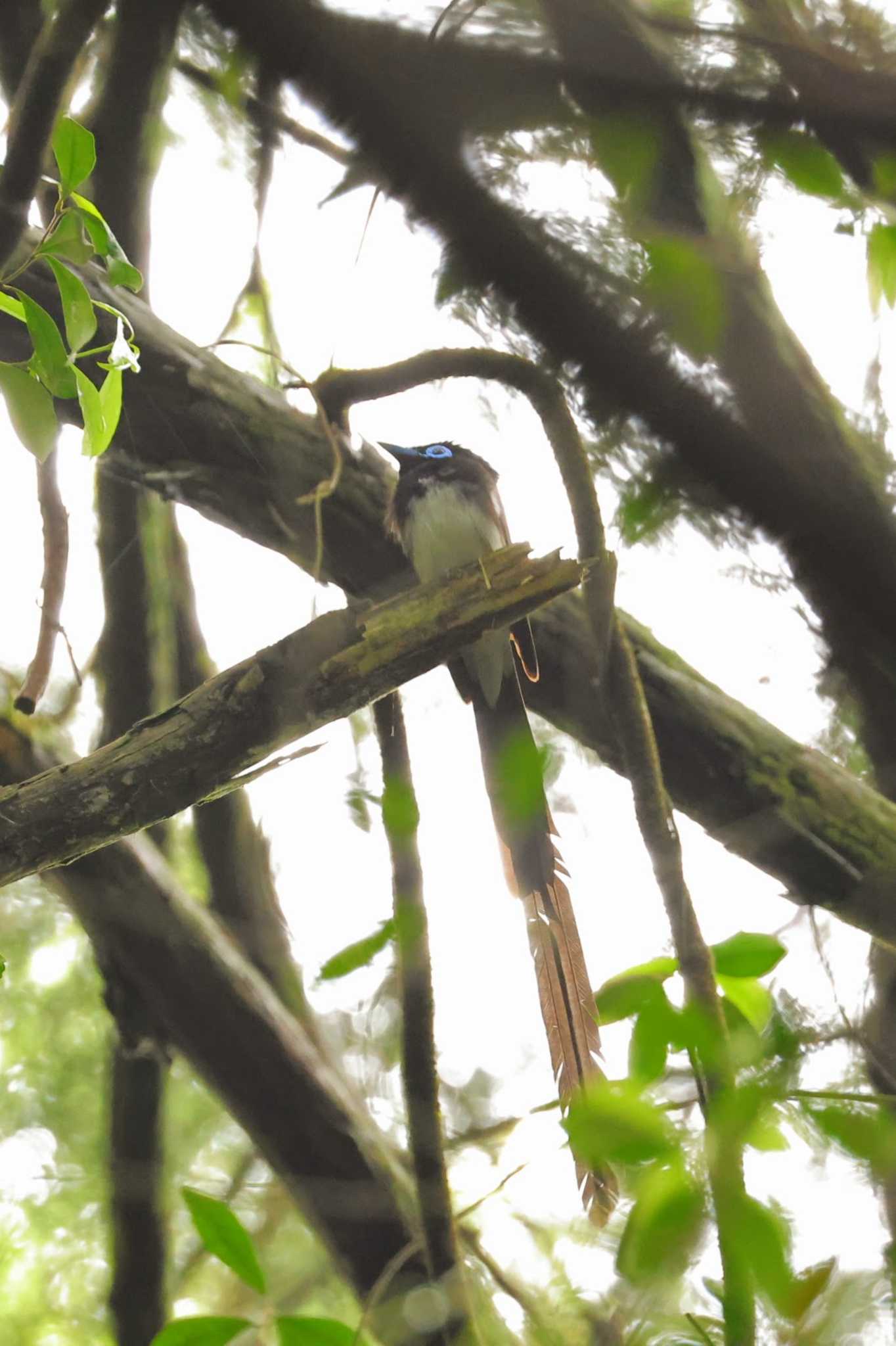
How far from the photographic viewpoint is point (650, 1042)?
0.70 m

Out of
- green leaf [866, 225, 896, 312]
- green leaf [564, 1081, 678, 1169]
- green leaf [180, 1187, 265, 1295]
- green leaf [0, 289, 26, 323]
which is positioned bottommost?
green leaf [564, 1081, 678, 1169]

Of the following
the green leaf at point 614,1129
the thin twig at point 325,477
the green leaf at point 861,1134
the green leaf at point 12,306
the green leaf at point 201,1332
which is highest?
the thin twig at point 325,477

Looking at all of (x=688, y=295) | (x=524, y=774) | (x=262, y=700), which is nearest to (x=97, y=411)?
(x=262, y=700)

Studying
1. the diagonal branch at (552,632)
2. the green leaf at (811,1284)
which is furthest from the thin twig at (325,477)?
the green leaf at (811,1284)

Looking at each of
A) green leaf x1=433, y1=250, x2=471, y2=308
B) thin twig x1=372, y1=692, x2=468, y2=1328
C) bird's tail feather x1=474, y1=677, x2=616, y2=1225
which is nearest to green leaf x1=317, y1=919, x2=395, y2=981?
thin twig x1=372, y1=692, x2=468, y2=1328

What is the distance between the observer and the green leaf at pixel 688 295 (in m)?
0.58

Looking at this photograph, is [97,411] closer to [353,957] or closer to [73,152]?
[73,152]

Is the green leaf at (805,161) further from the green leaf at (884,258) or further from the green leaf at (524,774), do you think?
the green leaf at (524,774)

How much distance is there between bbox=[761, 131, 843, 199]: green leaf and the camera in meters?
0.70

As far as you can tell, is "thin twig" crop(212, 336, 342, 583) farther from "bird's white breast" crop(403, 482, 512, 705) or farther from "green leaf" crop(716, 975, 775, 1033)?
"green leaf" crop(716, 975, 775, 1033)

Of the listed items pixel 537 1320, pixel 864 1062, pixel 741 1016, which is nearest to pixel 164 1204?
pixel 537 1320

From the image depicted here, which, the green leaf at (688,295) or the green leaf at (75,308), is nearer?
the green leaf at (688,295)

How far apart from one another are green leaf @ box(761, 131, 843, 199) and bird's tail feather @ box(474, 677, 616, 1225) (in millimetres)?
581

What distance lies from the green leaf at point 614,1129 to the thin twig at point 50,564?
1.34 m
